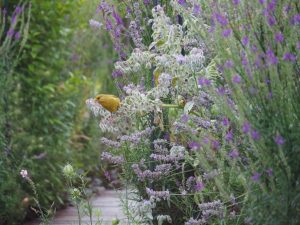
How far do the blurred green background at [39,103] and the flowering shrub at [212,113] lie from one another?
137 centimetres

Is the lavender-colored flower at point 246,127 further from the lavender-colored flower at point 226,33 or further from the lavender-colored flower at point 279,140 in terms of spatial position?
the lavender-colored flower at point 226,33

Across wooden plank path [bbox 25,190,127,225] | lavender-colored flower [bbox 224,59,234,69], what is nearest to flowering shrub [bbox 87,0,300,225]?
lavender-colored flower [bbox 224,59,234,69]

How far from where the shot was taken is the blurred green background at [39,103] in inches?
190

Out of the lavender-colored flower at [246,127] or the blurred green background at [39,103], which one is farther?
the blurred green background at [39,103]

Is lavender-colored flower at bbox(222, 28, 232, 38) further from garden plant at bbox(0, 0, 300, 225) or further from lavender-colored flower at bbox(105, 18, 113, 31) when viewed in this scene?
lavender-colored flower at bbox(105, 18, 113, 31)

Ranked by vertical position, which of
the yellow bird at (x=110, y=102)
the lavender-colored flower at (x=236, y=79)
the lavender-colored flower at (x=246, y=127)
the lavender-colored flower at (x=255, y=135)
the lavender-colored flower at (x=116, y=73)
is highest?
the lavender-colored flower at (x=116, y=73)

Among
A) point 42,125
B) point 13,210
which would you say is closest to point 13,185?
point 13,210

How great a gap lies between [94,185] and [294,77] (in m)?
4.58

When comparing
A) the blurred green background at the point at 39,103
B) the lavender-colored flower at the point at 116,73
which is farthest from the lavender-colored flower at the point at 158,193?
the blurred green background at the point at 39,103

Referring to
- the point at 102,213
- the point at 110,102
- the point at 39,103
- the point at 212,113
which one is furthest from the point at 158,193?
the point at 39,103

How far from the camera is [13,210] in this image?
4879 millimetres

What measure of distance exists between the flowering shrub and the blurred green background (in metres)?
1.37

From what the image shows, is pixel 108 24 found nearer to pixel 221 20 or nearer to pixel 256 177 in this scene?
pixel 221 20

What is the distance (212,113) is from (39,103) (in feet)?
8.72
